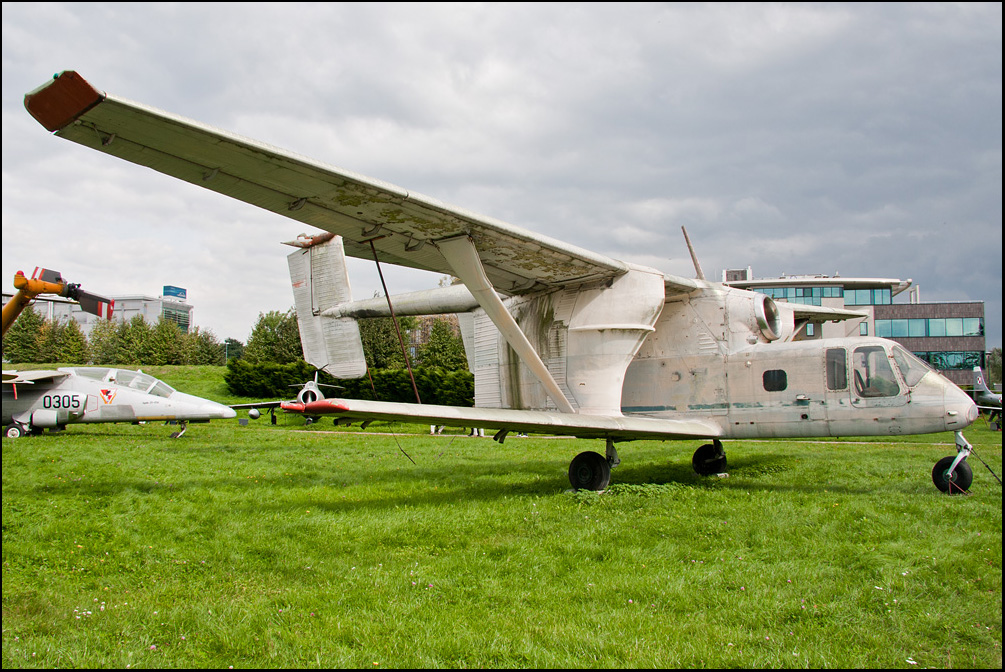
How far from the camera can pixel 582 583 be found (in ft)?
16.9

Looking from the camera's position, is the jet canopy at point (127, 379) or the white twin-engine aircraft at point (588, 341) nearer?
the white twin-engine aircraft at point (588, 341)

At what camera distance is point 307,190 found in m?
7.20

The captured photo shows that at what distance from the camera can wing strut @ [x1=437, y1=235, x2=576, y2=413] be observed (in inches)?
337

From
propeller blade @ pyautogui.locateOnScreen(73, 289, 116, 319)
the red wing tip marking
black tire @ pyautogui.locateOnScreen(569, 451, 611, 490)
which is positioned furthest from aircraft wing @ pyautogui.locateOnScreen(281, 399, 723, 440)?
propeller blade @ pyautogui.locateOnScreen(73, 289, 116, 319)

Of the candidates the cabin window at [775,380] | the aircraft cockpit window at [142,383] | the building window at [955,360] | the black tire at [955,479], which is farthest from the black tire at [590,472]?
the building window at [955,360]

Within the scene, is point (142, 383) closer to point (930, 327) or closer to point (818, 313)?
point (818, 313)

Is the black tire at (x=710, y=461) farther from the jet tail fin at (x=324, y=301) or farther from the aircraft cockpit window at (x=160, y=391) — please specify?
the aircraft cockpit window at (x=160, y=391)

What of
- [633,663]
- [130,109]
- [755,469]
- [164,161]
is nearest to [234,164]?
[164,161]

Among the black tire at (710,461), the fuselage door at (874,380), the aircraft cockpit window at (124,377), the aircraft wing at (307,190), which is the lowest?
the black tire at (710,461)

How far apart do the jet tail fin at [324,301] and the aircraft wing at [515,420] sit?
5777mm

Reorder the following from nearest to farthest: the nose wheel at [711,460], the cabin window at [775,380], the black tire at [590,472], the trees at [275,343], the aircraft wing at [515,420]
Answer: the aircraft wing at [515,420] < the black tire at [590,472] < the cabin window at [775,380] < the nose wheel at [711,460] < the trees at [275,343]

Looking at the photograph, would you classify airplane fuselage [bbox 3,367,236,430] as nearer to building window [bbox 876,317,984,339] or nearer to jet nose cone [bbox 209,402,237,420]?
jet nose cone [bbox 209,402,237,420]

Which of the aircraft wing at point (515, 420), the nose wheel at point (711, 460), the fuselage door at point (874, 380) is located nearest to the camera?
the aircraft wing at point (515, 420)

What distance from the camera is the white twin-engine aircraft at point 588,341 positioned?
6883 mm
